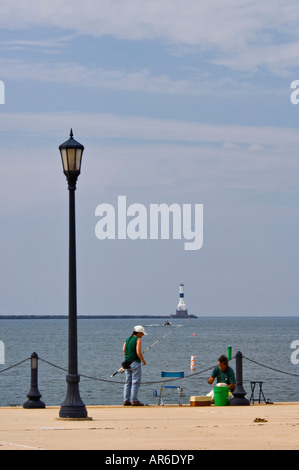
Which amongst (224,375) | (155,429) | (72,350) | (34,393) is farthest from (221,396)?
(155,429)

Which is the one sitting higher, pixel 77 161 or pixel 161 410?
pixel 77 161

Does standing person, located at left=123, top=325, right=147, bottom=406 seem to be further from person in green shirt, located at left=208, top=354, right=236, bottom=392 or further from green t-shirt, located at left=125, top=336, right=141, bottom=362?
person in green shirt, located at left=208, top=354, right=236, bottom=392

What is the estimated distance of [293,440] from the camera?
1474 centimetres

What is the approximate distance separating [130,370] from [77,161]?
4945mm

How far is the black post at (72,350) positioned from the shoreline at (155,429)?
0.31 metres

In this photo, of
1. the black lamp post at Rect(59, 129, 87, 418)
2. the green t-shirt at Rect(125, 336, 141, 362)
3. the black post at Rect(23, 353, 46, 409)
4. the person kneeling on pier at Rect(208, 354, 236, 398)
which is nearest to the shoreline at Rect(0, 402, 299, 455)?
the black lamp post at Rect(59, 129, 87, 418)

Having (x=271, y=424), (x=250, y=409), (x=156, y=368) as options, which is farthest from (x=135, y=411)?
(x=156, y=368)

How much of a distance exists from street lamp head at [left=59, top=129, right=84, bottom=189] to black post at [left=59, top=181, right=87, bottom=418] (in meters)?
0.12

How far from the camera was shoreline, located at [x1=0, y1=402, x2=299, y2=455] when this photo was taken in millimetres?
14062

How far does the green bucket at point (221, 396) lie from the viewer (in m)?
22.5

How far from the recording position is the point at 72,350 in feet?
62.8

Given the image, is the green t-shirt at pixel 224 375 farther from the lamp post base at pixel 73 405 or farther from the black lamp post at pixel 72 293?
the lamp post base at pixel 73 405

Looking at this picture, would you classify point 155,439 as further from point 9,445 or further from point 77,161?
point 77,161

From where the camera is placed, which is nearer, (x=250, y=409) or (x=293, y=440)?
(x=293, y=440)
